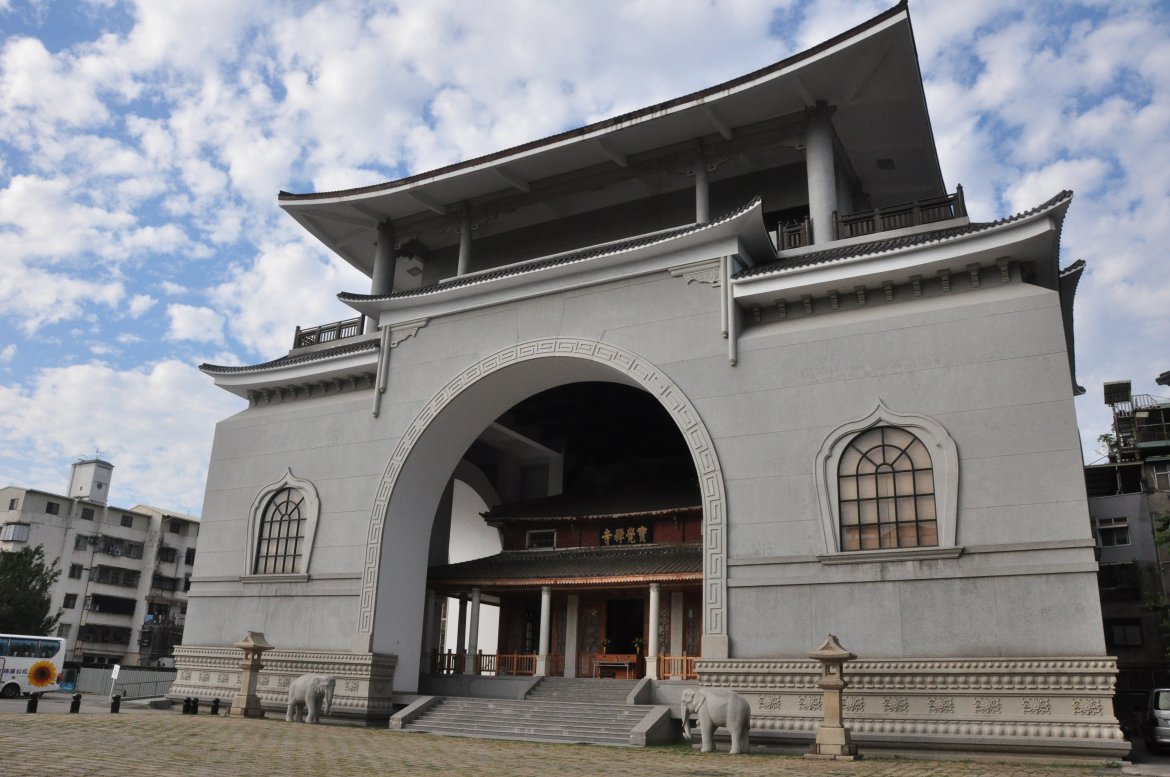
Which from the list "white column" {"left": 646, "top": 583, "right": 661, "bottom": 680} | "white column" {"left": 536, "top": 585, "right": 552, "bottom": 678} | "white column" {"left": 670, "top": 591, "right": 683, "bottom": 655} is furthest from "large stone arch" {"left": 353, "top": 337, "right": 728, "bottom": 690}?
"white column" {"left": 670, "top": 591, "right": 683, "bottom": 655}

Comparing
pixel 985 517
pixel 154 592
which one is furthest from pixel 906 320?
pixel 154 592

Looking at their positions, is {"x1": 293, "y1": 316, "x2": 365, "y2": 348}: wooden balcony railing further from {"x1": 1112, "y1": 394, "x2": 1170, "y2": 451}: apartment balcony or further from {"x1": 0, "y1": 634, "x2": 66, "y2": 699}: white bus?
{"x1": 1112, "y1": 394, "x2": 1170, "y2": 451}: apartment balcony

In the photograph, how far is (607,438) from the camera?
71.9 feet

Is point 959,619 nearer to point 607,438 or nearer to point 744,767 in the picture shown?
point 744,767

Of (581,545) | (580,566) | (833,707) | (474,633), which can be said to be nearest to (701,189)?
(580,566)

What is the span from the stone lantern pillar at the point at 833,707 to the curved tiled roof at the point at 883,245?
5.14 metres

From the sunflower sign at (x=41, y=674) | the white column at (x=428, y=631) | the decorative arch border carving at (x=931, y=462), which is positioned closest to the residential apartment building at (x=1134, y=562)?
the decorative arch border carving at (x=931, y=462)

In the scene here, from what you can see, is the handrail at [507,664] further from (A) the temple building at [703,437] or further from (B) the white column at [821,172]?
(B) the white column at [821,172]

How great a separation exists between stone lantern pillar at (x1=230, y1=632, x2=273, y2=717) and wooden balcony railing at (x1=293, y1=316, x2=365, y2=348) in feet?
19.7

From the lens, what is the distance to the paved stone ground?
704 cm

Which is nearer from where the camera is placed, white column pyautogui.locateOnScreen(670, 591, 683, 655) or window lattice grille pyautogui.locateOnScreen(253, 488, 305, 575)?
window lattice grille pyautogui.locateOnScreen(253, 488, 305, 575)

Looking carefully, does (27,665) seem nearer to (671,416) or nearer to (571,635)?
(571,635)

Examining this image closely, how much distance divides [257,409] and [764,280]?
10753 mm

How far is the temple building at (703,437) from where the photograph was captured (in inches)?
427
